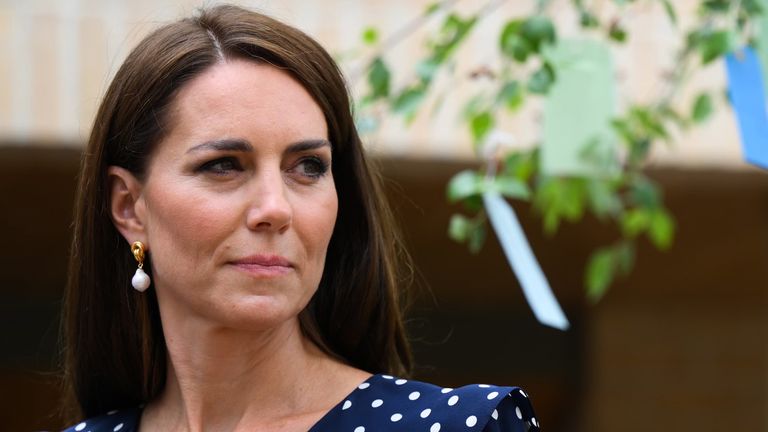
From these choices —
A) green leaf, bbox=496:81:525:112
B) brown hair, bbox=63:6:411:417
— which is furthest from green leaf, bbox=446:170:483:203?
brown hair, bbox=63:6:411:417

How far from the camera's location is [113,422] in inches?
88.9

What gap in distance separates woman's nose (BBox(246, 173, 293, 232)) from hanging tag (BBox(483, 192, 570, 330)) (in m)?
0.56

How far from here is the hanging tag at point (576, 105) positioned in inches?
102

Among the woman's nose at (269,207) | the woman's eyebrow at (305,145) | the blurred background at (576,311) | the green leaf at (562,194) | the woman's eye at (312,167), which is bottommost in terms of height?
the blurred background at (576,311)

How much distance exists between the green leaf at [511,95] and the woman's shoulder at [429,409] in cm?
74

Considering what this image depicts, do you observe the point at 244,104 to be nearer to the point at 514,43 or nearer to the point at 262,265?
the point at 262,265

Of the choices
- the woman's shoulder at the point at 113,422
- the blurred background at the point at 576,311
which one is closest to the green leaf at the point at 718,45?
the woman's shoulder at the point at 113,422

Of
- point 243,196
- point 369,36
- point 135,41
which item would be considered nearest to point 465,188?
point 369,36

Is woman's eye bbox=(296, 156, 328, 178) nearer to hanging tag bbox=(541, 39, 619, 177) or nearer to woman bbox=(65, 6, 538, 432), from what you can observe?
woman bbox=(65, 6, 538, 432)

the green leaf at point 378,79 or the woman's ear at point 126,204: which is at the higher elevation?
the green leaf at point 378,79

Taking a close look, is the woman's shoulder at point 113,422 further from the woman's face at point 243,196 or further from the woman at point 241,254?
the woman's face at point 243,196

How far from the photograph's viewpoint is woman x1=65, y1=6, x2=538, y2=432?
189 centimetres

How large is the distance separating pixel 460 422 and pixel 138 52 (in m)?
0.65

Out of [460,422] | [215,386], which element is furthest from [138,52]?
[460,422]
